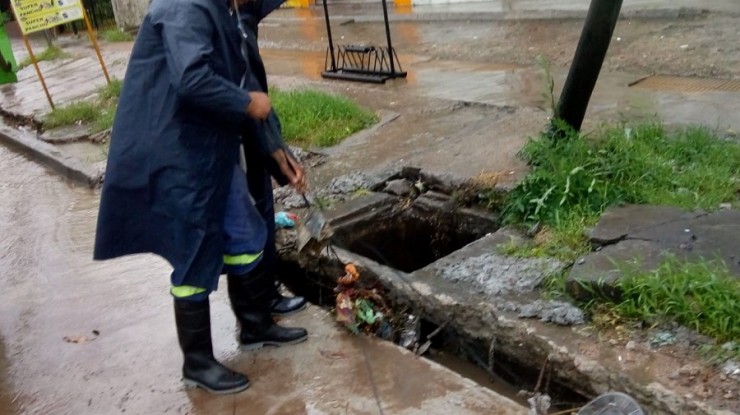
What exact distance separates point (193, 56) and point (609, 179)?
2384mm

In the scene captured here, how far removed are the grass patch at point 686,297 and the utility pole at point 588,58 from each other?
61.7 inches

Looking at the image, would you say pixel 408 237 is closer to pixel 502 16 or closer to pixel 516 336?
pixel 516 336

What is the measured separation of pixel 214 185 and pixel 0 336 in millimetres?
1854

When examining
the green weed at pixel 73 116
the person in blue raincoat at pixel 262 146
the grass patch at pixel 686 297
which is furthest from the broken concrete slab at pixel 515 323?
the green weed at pixel 73 116

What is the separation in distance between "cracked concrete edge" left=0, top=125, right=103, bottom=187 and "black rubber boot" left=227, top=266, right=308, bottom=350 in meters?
3.34

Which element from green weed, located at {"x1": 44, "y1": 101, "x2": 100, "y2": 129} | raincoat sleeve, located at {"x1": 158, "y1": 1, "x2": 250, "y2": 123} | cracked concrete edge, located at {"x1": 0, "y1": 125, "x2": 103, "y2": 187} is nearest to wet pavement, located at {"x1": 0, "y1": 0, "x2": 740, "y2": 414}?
cracked concrete edge, located at {"x1": 0, "y1": 125, "x2": 103, "y2": 187}

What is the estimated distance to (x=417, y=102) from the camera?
6965 mm

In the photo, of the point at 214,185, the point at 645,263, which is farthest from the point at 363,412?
the point at 645,263

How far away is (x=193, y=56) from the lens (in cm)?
288

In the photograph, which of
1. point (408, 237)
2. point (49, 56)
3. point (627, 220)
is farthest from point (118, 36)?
point (627, 220)

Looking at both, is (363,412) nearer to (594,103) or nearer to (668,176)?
(668,176)

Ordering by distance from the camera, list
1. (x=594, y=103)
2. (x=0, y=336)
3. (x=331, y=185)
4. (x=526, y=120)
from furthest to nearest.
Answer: (x=594, y=103), (x=526, y=120), (x=331, y=185), (x=0, y=336)

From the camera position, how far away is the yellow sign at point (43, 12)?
9125 millimetres

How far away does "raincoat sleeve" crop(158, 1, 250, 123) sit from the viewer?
290cm
